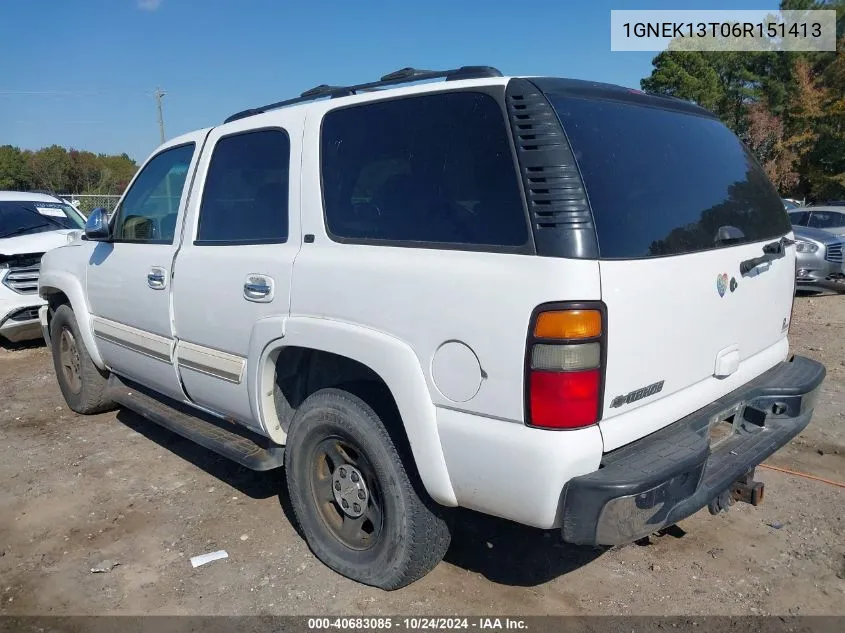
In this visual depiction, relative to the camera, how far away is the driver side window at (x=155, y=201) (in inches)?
156

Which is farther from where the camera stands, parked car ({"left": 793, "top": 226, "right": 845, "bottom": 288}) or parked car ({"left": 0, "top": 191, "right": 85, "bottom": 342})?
parked car ({"left": 793, "top": 226, "right": 845, "bottom": 288})

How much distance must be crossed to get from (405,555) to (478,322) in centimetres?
109

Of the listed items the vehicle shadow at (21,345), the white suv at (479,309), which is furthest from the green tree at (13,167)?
the white suv at (479,309)

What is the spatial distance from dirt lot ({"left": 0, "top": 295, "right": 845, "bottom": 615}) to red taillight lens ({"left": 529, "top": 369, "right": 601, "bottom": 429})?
112cm

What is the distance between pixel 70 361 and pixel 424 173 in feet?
13.2

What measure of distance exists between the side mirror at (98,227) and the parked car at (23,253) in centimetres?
291

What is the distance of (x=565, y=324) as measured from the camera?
216cm

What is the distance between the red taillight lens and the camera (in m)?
2.17

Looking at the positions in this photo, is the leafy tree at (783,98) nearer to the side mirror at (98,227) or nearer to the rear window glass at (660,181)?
the rear window glass at (660,181)

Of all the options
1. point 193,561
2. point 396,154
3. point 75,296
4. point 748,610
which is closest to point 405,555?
point 193,561

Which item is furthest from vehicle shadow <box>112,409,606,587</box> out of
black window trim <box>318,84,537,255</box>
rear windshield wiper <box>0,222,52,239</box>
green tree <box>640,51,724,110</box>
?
green tree <box>640,51,724,110</box>

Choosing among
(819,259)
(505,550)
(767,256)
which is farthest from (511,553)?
(819,259)

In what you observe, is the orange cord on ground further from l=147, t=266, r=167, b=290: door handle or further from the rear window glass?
l=147, t=266, r=167, b=290: door handle

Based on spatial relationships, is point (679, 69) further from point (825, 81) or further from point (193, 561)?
point (193, 561)
